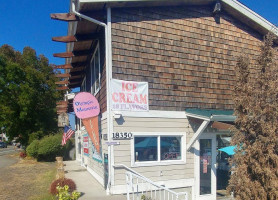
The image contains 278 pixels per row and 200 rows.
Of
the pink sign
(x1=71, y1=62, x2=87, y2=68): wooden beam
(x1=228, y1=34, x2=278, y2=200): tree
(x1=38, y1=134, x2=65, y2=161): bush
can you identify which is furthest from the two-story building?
(x1=38, y1=134, x2=65, y2=161): bush

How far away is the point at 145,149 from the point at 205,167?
2385mm

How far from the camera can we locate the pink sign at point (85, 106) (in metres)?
7.46

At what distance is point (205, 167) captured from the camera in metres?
8.53

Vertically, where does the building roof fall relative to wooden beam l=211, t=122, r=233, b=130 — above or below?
above

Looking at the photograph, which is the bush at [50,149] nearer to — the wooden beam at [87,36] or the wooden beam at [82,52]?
the wooden beam at [82,52]

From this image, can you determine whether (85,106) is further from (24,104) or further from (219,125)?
(24,104)

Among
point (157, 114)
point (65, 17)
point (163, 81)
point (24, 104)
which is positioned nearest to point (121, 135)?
point (157, 114)

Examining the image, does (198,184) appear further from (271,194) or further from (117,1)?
(117,1)

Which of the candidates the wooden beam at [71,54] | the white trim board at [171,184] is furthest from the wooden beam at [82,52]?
the white trim board at [171,184]

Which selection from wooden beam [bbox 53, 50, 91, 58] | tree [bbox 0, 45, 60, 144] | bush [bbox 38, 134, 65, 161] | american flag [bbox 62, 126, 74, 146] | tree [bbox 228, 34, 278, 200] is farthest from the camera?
tree [bbox 0, 45, 60, 144]

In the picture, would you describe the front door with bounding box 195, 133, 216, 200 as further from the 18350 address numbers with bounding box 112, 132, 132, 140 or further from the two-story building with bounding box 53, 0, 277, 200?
the 18350 address numbers with bounding box 112, 132, 132, 140

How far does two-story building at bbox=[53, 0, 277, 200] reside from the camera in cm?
727

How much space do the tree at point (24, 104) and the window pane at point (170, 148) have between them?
19493mm

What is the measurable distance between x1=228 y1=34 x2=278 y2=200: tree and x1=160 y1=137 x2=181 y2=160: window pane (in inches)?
95.6
